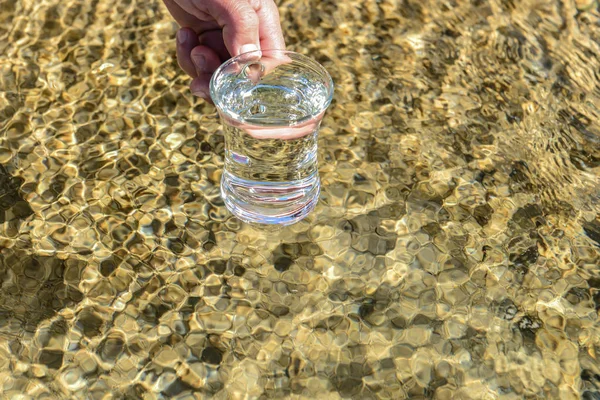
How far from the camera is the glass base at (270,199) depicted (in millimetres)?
2049

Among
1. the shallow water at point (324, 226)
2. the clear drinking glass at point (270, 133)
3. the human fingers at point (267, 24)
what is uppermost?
the human fingers at point (267, 24)

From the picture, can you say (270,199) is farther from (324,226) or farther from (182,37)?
(182,37)

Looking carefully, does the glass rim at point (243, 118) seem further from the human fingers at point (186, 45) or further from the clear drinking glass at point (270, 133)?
the human fingers at point (186, 45)

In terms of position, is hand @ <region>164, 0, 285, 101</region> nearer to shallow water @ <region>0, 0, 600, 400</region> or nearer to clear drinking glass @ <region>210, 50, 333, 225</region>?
clear drinking glass @ <region>210, 50, 333, 225</region>

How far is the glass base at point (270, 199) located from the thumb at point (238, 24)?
378 mm

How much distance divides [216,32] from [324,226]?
2.50 feet

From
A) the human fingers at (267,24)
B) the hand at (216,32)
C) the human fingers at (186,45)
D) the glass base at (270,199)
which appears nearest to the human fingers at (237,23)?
the hand at (216,32)

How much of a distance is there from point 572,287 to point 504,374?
0.38m

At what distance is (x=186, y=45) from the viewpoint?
2.33 metres

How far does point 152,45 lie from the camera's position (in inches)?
107

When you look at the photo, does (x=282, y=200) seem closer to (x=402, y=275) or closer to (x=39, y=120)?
(x=402, y=275)

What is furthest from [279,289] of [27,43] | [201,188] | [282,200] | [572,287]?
[27,43]

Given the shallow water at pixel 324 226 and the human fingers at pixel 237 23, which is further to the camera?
the human fingers at pixel 237 23

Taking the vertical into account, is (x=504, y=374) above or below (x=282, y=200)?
below
